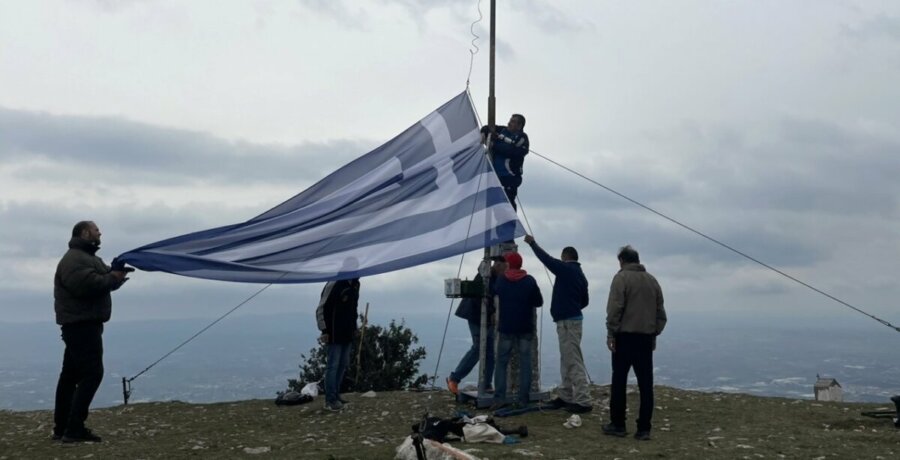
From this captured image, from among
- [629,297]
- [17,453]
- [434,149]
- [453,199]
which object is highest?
[434,149]

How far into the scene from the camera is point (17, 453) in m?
9.91

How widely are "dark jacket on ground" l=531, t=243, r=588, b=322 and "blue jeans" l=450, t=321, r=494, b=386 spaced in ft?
4.39

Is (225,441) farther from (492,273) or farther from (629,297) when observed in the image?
→ (629,297)

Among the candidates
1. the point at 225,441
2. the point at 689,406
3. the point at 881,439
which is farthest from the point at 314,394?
the point at 881,439

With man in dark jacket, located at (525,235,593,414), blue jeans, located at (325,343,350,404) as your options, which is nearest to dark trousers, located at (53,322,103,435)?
blue jeans, located at (325,343,350,404)

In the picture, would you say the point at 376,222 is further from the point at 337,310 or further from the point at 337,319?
the point at 337,319

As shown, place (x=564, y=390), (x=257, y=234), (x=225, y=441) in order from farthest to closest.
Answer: (x=564, y=390) → (x=257, y=234) → (x=225, y=441)

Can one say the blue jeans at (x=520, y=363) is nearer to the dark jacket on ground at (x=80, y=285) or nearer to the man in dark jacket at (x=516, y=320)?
the man in dark jacket at (x=516, y=320)

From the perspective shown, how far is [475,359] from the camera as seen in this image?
13180 mm

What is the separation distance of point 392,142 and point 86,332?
5.38 m

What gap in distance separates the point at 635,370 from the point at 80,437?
7289 millimetres

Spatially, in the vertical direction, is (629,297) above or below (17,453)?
above

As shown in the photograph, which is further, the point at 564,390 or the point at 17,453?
the point at 564,390

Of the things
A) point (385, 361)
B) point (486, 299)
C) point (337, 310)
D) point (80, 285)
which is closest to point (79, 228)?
point (80, 285)
